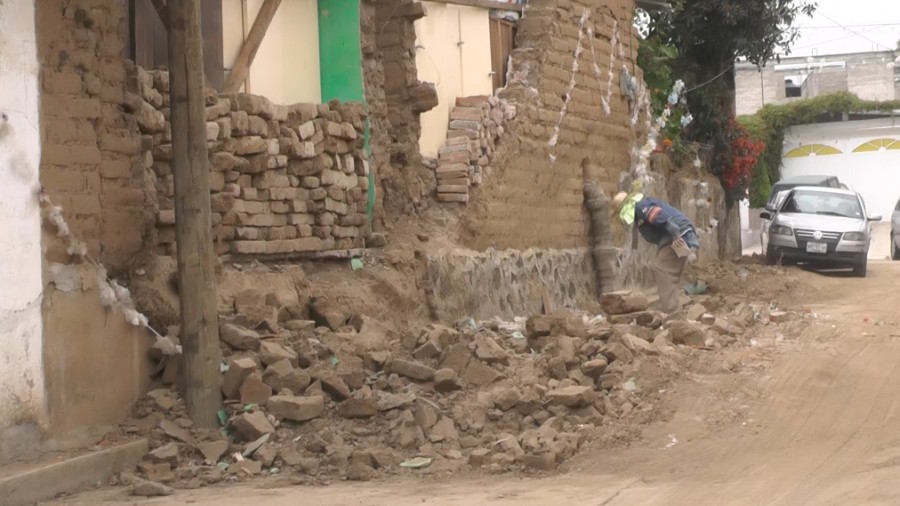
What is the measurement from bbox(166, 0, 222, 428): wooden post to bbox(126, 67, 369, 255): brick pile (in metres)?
0.55

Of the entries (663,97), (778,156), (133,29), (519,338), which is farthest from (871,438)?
(778,156)

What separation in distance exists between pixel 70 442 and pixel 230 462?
1.01 m

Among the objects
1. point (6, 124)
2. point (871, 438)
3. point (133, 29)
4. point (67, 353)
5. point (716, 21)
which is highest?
point (716, 21)

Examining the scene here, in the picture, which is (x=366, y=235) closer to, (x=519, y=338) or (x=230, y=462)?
(x=519, y=338)

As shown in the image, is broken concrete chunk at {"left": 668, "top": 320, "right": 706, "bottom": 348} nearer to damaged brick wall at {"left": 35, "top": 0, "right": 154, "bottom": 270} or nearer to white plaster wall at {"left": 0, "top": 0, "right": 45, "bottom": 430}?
damaged brick wall at {"left": 35, "top": 0, "right": 154, "bottom": 270}

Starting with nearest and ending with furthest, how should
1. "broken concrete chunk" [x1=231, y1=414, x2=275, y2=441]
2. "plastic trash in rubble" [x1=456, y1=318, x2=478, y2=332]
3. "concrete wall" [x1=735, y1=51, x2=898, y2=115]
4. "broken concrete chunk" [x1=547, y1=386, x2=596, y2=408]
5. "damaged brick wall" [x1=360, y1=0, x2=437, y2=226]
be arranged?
"broken concrete chunk" [x1=231, y1=414, x2=275, y2=441], "broken concrete chunk" [x1=547, y1=386, x2=596, y2=408], "plastic trash in rubble" [x1=456, y1=318, x2=478, y2=332], "damaged brick wall" [x1=360, y1=0, x2=437, y2=226], "concrete wall" [x1=735, y1=51, x2=898, y2=115]

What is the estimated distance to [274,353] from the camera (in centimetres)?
887

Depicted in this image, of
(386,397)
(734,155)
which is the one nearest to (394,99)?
(386,397)

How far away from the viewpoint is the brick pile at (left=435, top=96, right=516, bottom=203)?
42.4ft

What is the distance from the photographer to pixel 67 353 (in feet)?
25.7

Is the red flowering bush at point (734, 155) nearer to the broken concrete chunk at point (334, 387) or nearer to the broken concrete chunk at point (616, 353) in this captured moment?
the broken concrete chunk at point (616, 353)

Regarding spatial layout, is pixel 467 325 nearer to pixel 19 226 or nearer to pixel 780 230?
pixel 19 226

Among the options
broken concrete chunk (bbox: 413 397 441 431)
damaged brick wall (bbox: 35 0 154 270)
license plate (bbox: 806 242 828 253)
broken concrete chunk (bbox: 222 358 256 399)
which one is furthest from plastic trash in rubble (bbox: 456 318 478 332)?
license plate (bbox: 806 242 828 253)

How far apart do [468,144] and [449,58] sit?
124cm
